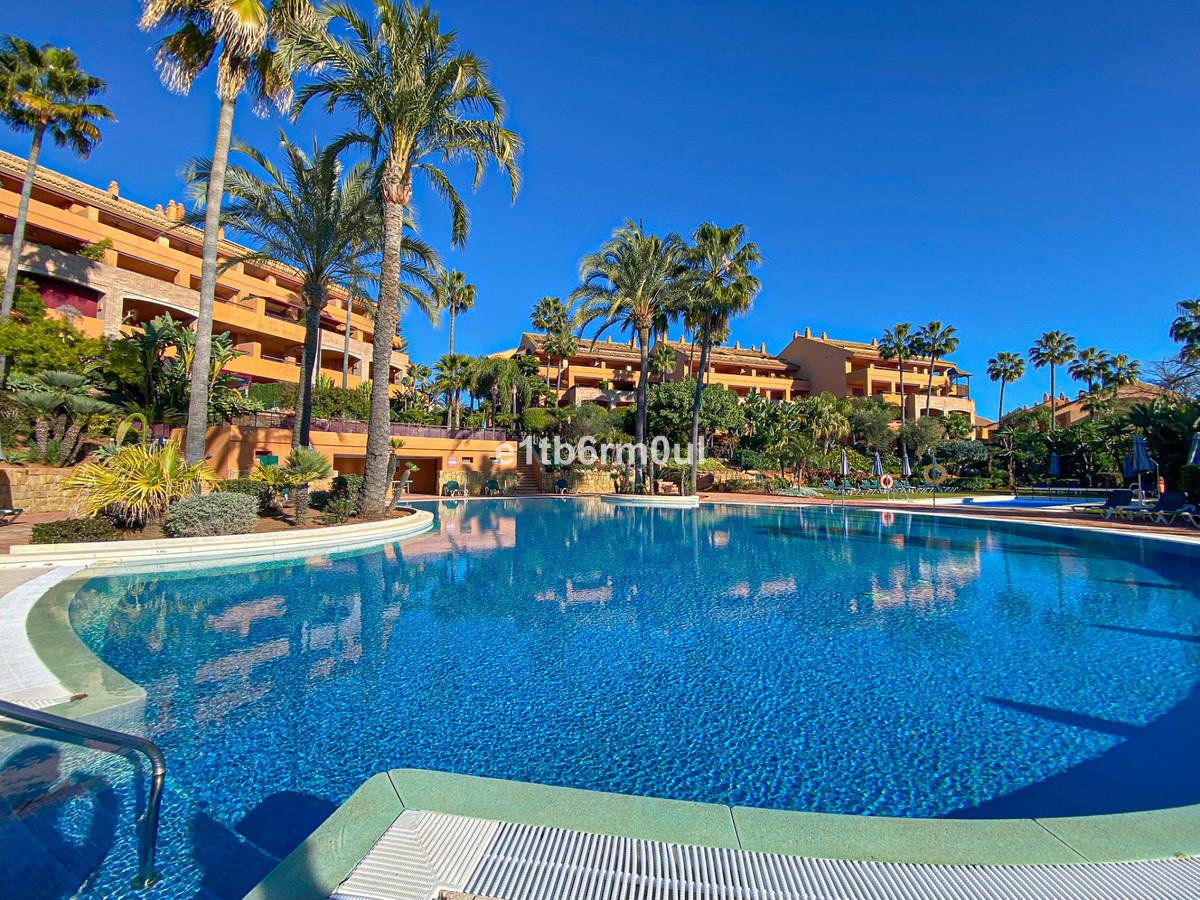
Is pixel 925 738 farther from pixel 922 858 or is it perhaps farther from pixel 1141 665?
pixel 1141 665

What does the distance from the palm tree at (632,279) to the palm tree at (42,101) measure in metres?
18.0

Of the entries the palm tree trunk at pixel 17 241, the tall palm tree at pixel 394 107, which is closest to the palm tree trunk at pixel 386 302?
the tall palm tree at pixel 394 107

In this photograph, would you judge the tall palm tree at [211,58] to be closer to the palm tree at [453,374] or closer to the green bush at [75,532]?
the green bush at [75,532]

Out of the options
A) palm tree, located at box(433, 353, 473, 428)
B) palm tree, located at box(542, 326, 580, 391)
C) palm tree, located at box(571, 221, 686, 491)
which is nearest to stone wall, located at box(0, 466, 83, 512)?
palm tree, located at box(571, 221, 686, 491)

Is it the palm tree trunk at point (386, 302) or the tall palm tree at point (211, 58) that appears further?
the palm tree trunk at point (386, 302)

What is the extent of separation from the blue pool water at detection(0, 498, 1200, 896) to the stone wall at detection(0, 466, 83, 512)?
29.2ft

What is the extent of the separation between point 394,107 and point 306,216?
471 cm

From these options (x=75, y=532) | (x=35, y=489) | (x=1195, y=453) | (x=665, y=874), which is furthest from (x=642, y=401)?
(x=665, y=874)

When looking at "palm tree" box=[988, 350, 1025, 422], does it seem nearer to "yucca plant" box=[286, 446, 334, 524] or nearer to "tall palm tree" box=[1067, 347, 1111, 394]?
"tall palm tree" box=[1067, 347, 1111, 394]

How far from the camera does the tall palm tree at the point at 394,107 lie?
13.3 m

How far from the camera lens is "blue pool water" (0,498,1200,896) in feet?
10.9

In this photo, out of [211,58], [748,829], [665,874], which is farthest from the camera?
[211,58]

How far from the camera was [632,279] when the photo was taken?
1010 inches

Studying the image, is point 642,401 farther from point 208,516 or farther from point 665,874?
point 665,874
